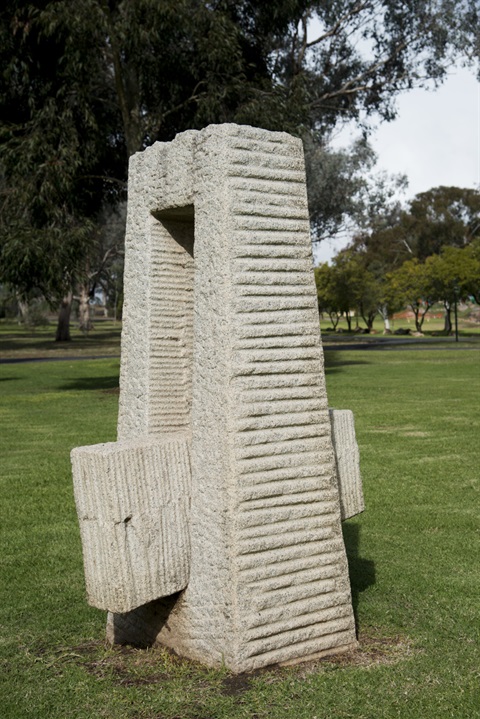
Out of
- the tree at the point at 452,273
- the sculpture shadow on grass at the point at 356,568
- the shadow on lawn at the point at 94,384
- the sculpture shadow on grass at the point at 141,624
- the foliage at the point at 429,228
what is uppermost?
the foliage at the point at 429,228

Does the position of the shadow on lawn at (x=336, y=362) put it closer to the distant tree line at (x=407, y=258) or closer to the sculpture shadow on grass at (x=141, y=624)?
the sculpture shadow on grass at (x=141, y=624)

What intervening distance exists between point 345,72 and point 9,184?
424 inches

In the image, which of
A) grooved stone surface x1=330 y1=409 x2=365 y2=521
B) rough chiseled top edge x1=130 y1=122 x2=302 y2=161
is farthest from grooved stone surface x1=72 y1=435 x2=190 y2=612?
rough chiseled top edge x1=130 y1=122 x2=302 y2=161

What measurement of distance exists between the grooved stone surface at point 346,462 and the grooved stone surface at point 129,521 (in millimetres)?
918

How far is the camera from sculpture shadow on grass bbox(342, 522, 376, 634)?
489cm

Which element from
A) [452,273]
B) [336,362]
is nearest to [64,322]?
[336,362]

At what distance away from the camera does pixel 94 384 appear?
66.2ft

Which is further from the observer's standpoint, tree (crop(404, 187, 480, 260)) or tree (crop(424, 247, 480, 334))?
tree (crop(404, 187, 480, 260))

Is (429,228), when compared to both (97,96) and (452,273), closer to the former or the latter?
(452,273)

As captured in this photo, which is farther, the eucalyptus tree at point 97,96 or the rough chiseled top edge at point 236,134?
the eucalyptus tree at point 97,96

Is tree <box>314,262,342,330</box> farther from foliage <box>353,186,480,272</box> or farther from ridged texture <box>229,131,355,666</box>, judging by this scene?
ridged texture <box>229,131,355,666</box>

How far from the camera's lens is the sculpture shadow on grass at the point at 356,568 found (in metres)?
4.89

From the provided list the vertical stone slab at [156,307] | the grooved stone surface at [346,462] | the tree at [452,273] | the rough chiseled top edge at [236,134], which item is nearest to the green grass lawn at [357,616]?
the grooved stone surface at [346,462]

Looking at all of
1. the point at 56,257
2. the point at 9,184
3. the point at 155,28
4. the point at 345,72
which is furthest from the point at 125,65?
the point at 345,72
